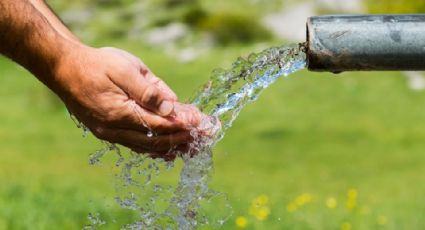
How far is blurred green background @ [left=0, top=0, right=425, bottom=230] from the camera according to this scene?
5.30 m

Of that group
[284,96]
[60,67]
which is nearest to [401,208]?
[60,67]

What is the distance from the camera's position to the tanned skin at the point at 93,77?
2336 mm

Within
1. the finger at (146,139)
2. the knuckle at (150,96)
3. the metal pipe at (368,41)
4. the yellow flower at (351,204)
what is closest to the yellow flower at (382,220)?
the yellow flower at (351,204)

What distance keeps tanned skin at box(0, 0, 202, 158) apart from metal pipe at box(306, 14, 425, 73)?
0.47 meters

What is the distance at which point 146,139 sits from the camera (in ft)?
8.03

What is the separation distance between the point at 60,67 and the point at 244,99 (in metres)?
0.50

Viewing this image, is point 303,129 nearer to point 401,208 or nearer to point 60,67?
point 401,208

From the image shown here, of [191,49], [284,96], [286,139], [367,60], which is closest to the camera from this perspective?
[367,60]

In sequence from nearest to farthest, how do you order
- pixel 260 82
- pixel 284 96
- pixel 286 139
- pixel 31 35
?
pixel 31 35 → pixel 260 82 → pixel 286 139 → pixel 284 96

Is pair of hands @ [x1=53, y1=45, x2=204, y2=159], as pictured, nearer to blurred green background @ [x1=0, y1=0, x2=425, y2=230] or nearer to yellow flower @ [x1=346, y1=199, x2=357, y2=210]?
blurred green background @ [x1=0, y1=0, x2=425, y2=230]

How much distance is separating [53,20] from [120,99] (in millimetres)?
274

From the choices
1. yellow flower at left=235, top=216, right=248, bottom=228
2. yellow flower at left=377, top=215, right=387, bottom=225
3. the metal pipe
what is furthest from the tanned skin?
yellow flower at left=377, top=215, right=387, bottom=225

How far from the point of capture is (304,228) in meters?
4.92

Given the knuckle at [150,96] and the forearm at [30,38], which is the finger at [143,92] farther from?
the forearm at [30,38]
